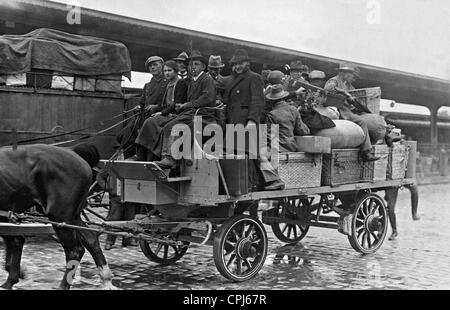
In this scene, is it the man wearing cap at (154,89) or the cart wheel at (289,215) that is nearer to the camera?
the man wearing cap at (154,89)

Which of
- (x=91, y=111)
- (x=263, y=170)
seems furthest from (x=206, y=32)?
(x=263, y=170)

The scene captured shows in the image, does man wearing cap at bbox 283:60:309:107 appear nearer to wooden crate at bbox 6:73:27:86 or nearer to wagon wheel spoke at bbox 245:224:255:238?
wagon wheel spoke at bbox 245:224:255:238

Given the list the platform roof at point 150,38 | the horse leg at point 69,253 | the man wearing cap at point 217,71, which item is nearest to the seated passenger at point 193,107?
the man wearing cap at point 217,71

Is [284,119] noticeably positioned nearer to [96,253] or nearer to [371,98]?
[371,98]

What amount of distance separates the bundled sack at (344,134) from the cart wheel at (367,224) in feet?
2.68

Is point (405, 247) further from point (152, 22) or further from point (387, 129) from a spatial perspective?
point (152, 22)

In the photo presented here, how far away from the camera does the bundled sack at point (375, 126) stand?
8484mm

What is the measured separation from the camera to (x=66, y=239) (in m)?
5.79

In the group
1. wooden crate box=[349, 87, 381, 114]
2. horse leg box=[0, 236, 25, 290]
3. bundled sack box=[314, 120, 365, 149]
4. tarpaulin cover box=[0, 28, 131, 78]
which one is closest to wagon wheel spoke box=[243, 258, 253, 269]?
bundled sack box=[314, 120, 365, 149]

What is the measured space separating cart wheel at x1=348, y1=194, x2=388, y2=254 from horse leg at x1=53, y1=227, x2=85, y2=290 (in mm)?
3747

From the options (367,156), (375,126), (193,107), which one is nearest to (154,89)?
(193,107)

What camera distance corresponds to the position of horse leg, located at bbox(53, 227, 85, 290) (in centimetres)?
575

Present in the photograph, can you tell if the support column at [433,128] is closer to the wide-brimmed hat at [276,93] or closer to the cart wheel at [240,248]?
the wide-brimmed hat at [276,93]
